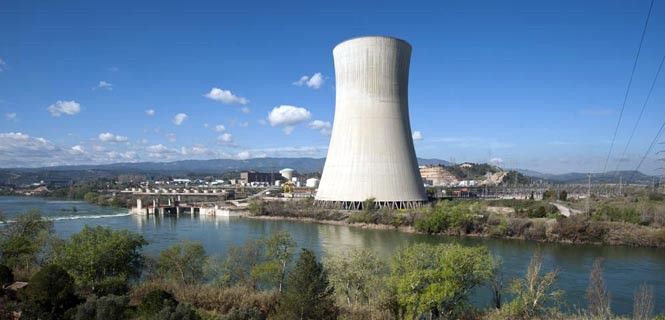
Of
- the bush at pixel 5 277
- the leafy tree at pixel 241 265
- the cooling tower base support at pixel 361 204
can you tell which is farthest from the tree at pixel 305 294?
the cooling tower base support at pixel 361 204

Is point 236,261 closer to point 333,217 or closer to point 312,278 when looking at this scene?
point 312,278

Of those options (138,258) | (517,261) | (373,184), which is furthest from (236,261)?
(373,184)

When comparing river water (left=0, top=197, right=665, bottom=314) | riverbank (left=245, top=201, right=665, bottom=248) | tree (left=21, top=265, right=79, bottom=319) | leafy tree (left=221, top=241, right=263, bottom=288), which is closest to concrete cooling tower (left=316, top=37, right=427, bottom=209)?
riverbank (left=245, top=201, right=665, bottom=248)

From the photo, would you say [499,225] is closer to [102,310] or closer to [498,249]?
[498,249]

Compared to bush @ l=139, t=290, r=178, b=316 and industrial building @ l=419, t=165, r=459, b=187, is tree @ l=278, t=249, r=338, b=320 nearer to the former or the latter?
bush @ l=139, t=290, r=178, b=316

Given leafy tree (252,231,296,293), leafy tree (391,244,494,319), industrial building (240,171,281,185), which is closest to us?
leafy tree (391,244,494,319)

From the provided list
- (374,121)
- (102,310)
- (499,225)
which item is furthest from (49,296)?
(499,225)

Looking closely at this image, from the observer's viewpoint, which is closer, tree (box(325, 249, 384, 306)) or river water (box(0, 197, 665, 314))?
tree (box(325, 249, 384, 306))

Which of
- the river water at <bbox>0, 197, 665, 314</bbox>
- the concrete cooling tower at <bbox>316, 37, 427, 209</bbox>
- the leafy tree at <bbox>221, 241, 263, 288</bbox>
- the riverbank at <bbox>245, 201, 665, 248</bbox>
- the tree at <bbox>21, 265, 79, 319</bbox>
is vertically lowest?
the river water at <bbox>0, 197, 665, 314</bbox>
